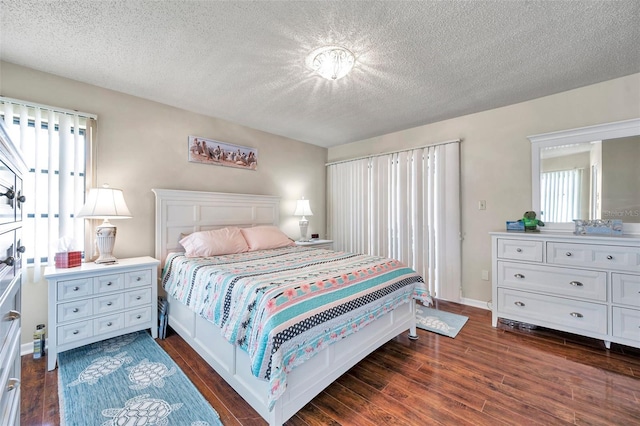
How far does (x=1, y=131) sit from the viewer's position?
750mm

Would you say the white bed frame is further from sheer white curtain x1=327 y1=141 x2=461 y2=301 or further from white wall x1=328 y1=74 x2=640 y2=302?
white wall x1=328 y1=74 x2=640 y2=302

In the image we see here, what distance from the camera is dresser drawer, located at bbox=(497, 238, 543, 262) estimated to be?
2.54 meters

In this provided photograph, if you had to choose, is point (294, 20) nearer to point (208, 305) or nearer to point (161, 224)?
point (208, 305)

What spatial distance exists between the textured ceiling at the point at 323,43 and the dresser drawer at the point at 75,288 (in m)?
1.82

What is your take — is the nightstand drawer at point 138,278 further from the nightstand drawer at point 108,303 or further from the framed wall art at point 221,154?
the framed wall art at point 221,154

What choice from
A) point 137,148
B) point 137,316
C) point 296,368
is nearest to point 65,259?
point 137,316

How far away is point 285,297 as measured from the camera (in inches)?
61.8

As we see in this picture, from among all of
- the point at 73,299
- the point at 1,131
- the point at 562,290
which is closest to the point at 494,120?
the point at 562,290

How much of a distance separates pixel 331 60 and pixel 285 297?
1785mm

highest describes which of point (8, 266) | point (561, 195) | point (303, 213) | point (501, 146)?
point (501, 146)

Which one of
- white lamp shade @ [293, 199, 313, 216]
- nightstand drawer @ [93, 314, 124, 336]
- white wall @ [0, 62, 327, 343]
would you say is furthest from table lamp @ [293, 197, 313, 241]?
nightstand drawer @ [93, 314, 124, 336]

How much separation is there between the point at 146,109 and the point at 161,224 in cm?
128

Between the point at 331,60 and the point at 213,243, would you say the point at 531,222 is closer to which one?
the point at 331,60

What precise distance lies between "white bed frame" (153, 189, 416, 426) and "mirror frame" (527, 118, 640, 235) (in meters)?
1.88
